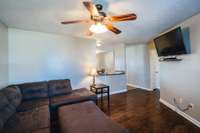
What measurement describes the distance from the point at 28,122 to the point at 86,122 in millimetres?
859

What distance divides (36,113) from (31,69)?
1.62m

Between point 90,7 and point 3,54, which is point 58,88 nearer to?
point 3,54

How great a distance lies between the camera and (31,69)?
10.5 feet

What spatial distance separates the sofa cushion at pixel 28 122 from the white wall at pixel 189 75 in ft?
9.25

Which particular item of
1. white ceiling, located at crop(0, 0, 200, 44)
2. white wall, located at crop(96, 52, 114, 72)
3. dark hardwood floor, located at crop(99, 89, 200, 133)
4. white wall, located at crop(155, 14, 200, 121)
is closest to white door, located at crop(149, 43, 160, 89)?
dark hardwood floor, located at crop(99, 89, 200, 133)

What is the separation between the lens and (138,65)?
574 cm

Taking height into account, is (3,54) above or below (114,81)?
above

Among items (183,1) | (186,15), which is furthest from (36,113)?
(186,15)

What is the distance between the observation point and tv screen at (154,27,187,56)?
2508mm

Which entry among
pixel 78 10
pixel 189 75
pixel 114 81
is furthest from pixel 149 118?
pixel 78 10

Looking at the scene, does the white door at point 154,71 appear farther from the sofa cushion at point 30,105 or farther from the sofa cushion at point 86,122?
the sofa cushion at point 30,105

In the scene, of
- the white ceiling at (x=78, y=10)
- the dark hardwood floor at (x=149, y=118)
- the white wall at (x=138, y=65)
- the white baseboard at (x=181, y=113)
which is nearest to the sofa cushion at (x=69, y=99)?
the dark hardwood floor at (x=149, y=118)

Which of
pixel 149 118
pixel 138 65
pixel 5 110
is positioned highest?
pixel 138 65

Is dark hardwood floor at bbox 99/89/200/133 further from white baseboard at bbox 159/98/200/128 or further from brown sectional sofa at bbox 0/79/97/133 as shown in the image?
brown sectional sofa at bbox 0/79/97/133
